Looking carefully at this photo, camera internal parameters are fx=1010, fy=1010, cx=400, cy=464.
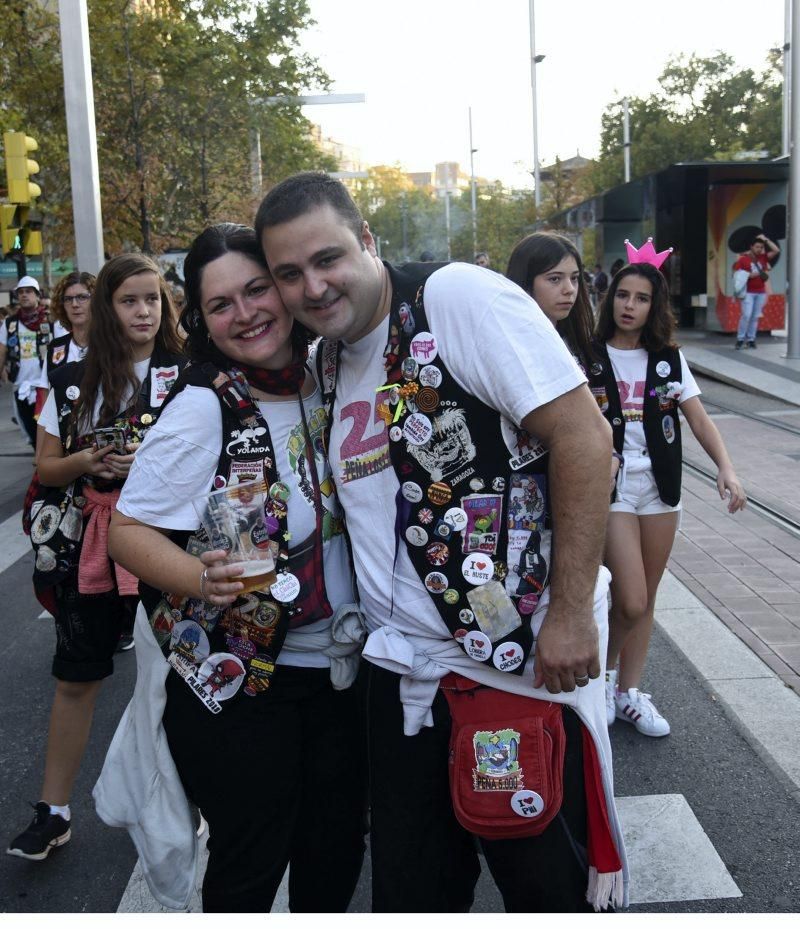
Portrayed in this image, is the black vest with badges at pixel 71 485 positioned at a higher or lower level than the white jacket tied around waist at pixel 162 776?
higher

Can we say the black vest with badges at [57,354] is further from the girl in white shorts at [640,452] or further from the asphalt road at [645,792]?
the girl in white shorts at [640,452]

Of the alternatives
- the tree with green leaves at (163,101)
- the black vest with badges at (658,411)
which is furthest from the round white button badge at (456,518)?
the tree with green leaves at (163,101)

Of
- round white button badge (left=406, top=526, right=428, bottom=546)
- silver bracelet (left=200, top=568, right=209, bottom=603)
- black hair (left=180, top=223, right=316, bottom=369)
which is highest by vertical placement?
black hair (left=180, top=223, right=316, bottom=369)

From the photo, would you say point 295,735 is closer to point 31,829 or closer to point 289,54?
point 31,829

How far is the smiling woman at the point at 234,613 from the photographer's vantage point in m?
2.17

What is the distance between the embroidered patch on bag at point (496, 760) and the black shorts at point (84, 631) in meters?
1.63

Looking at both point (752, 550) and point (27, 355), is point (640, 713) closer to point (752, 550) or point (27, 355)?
point (752, 550)

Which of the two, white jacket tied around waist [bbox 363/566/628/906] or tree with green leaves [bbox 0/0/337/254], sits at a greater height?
tree with green leaves [bbox 0/0/337/254]

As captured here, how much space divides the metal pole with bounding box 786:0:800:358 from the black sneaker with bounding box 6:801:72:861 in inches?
622

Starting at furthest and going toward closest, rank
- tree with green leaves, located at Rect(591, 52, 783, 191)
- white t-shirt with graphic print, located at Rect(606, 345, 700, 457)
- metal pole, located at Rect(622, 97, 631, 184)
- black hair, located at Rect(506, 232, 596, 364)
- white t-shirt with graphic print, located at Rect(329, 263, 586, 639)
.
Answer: tree with green leaves, located at Rect(591, 52, 783, 191)
metal pole, located at Rect(622, 97, 631, 184)
white t-shirt with graphic print, located at Rect(606, 345, 700, 457)
black hair, located at Rect(506, 232, 596, 364)
white t-shirt with graphic print, located at Rect(329, 263, 586, 639)

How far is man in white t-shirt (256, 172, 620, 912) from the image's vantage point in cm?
197

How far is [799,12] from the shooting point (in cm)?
1502

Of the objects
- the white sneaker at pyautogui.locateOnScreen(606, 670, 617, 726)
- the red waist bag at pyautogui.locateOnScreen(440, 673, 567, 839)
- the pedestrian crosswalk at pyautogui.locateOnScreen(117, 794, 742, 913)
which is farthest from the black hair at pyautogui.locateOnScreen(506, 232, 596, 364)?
the red waist bag at pyautogui.locateOnScreen(440, 673, 567, 839)

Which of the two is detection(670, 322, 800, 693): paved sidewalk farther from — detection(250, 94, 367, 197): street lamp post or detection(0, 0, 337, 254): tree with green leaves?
detection(250, 94, 367, 197): street lamp post
